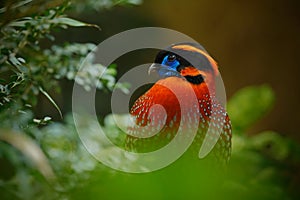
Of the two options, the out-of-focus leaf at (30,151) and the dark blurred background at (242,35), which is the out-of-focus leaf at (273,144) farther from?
the out-of-focus leaf at (30,151)

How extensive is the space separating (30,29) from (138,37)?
9.01 ft

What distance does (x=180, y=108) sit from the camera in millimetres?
1739

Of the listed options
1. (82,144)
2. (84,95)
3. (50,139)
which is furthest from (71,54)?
(84,95)

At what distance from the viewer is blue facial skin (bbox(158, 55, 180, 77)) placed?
1.85 metres

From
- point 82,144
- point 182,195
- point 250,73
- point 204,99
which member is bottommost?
point 250,73

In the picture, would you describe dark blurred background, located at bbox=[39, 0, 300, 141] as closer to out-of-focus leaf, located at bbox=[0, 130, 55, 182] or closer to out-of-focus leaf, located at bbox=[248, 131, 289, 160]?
out-of-focus leaf, located at bbox=[248, 131, 289, 160]

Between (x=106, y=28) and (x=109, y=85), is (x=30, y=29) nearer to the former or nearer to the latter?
(x=109, y=85)

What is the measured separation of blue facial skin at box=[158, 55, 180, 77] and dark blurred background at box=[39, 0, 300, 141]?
101 inches

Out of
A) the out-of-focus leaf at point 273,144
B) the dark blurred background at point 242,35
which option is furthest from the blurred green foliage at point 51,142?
the dark blurred background at point 242,35

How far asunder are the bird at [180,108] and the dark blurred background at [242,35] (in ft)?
8.53

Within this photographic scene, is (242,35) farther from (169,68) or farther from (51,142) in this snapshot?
(51,142)

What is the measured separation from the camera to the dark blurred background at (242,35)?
4547 mm

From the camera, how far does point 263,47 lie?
15.2ft

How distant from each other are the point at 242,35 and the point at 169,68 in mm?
2901
